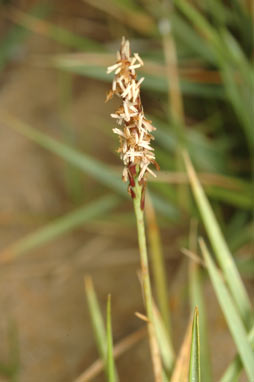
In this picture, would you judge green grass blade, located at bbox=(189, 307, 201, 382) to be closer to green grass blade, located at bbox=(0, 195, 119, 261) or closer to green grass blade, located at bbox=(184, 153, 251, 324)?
green grass blade, located at bbox=(184, 153, 251, 324)

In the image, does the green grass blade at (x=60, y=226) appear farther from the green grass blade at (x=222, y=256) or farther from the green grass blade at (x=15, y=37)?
the green grass blade at (x=15, y=37)

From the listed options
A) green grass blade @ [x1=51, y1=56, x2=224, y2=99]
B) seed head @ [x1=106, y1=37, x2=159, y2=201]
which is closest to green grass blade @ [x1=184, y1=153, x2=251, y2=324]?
seed head @ [x1=106, y1=37, x2=159, y2=201]

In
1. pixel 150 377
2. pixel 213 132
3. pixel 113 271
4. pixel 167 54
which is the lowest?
pixel 150 377

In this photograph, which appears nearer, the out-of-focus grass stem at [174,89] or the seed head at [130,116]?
the seed head at [130,116]

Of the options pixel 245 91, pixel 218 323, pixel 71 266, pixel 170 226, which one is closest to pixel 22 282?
pixel 71 266

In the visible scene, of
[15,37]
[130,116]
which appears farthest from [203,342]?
[15,37]

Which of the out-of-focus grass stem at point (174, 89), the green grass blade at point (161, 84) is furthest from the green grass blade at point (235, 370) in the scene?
the green grass blade at point (161, 84)

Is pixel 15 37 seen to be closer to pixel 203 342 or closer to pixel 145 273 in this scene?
pixel 203 342

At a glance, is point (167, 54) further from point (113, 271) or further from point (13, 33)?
point (13, 33)
